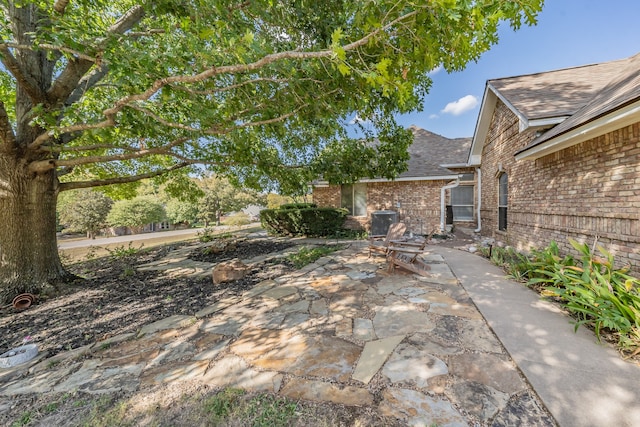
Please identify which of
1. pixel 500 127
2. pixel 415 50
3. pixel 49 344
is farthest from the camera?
pixel 500 127

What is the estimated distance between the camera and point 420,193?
10.5 metres

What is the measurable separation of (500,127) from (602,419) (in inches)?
343

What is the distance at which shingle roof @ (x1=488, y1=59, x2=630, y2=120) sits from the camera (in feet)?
17.9

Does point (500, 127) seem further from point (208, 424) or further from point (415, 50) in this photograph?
point (208, 424)

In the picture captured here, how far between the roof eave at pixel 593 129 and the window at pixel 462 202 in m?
7.64

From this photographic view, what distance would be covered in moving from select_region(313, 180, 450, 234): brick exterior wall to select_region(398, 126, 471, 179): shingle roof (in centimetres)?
45

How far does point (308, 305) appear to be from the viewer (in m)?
3.65

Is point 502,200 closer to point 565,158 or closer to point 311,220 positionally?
point 565,158

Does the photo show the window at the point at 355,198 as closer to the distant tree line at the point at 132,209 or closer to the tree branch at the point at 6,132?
the distant tree line at the point at 132,209

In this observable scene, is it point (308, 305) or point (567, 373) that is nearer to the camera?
point (567, 373)


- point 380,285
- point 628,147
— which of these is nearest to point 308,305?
point 380,285

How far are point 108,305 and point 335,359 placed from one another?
400 centimetres

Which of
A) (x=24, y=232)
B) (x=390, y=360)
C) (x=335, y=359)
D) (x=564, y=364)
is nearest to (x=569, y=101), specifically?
(x=564, y=364)

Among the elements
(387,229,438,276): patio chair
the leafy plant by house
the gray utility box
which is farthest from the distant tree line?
the leafy plant by house
